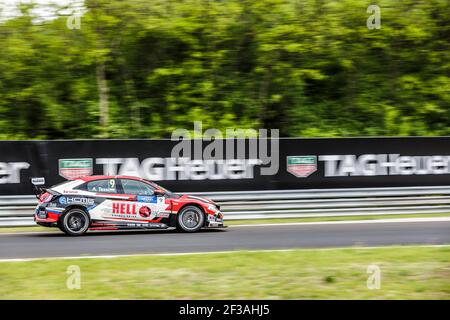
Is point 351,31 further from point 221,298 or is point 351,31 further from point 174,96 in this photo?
point 221,298

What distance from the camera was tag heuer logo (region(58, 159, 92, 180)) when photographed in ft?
51.1

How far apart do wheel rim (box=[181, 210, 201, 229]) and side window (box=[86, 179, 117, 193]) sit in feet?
5.38

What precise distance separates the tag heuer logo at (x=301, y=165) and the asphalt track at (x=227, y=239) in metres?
1.82

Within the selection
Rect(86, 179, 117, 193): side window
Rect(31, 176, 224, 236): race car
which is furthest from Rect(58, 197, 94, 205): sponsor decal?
Rect(86, 179, 117, 193): side window

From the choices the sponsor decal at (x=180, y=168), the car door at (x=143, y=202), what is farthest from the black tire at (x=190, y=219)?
the sponsor decal at (x=180, y=168)

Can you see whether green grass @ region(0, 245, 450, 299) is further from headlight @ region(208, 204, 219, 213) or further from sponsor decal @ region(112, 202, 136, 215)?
headlight @ region(208, 204, 219, 213)

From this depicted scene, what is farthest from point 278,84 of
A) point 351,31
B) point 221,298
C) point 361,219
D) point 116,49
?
point 221,298

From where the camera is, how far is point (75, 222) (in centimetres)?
1348

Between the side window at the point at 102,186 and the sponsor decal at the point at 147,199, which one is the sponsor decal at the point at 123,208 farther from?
the side window at the point at 102,186

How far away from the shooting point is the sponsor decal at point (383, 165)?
1675cm

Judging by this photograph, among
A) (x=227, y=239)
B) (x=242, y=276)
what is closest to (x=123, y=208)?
(x=227, y=239)

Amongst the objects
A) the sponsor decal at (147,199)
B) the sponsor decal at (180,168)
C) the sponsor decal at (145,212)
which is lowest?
the sponsor decal at (145,212)

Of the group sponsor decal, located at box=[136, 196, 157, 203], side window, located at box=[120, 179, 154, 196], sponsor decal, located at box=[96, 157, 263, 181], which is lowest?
sponsor decal, located at box=[136, 196, 157, 203]

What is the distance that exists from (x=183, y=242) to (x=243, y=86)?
1028 cm
